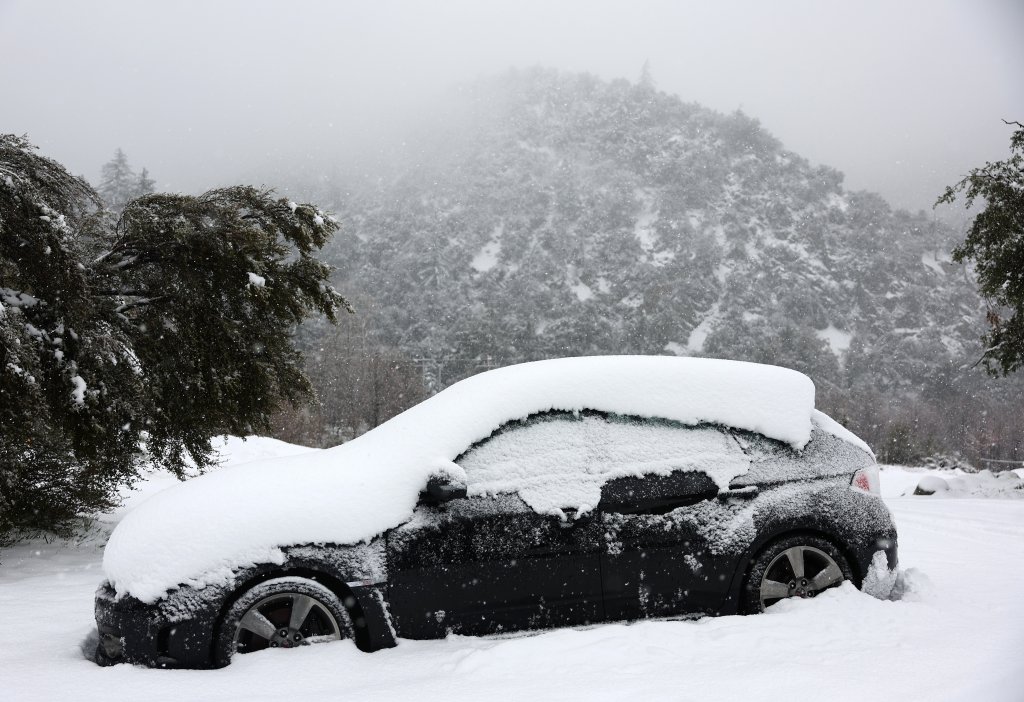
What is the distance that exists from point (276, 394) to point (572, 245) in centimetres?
17476

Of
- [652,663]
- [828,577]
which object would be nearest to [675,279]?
[828,577]

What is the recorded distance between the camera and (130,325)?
7492 mm

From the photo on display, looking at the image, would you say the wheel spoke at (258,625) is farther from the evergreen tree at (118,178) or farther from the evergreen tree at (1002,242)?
the evergreen tree at (118,178)

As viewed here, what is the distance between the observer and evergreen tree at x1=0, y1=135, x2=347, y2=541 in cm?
623

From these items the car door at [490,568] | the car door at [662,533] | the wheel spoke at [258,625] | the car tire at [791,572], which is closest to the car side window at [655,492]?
the car door at [662,533]

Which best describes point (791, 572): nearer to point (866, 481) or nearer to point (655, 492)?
point (866, 481)

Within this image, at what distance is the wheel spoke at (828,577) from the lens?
13.1ft

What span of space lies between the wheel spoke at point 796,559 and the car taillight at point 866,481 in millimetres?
522

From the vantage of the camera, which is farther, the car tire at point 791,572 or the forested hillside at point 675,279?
the forested hillside at point 675,279

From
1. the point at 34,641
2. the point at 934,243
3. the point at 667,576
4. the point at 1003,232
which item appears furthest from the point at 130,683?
the point at 934,243

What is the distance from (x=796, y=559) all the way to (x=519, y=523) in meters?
1.61

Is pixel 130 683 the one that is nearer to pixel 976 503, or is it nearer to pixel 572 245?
pixel 976 503

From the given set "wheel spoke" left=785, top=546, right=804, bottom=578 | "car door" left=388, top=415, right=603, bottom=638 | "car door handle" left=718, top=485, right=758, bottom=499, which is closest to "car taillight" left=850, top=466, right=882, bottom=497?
"wheel spoke" left=785, top=546, right=804, bottom=578

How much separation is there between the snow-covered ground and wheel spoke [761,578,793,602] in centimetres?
6
